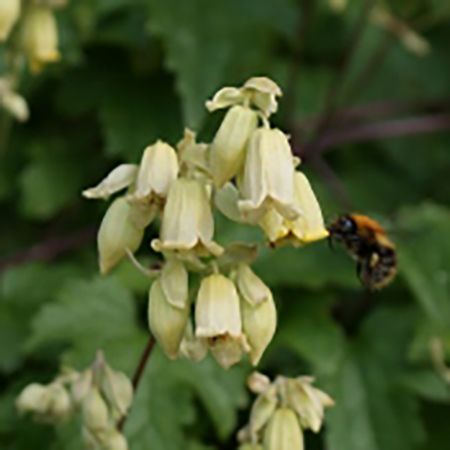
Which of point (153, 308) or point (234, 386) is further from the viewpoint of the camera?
point (234, 386)

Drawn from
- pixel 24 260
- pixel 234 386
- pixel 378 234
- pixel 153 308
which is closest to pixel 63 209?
pixel 24 260

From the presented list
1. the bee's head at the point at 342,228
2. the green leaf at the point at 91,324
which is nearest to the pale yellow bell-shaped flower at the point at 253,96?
the bee's head at the point at 342,228

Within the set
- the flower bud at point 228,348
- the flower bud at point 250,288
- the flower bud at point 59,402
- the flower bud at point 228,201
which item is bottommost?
the flower bud at point 59,402

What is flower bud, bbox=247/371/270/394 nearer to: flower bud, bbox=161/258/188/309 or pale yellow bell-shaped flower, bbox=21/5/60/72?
flower bud, bbox=161/258/188/309

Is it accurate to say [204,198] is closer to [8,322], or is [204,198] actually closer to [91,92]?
[8,322]

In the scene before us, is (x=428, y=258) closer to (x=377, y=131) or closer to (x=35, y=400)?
(x=377, y=131)

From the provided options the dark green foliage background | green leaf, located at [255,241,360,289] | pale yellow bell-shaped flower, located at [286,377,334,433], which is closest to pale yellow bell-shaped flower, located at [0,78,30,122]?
the dark green foliage background

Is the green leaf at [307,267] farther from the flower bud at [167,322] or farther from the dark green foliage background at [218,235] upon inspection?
the flower bud at [167,322]
